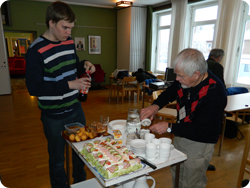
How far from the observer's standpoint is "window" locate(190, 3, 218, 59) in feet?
18.4

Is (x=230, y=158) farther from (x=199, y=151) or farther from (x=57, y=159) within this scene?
(x=57, y=159)

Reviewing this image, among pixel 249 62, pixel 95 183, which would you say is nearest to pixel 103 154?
pixel 95 183

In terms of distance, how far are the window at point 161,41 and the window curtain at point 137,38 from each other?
475mm

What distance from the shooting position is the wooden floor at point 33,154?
2289mm

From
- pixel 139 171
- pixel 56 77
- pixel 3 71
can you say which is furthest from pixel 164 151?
pixel 3 71

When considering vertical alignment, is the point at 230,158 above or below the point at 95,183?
below

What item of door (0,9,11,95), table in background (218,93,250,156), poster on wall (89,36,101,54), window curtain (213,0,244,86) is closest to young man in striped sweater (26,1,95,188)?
table in background (218,93,250,156)

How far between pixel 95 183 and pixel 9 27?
22.7ft

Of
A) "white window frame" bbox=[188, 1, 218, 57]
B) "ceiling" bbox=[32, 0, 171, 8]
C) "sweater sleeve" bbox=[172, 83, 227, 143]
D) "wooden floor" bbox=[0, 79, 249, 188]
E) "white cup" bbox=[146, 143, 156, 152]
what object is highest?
"ceiling" bbox=[32, 0, 171, 8]

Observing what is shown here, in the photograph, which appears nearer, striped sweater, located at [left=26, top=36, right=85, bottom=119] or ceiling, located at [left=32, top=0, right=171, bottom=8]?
striped sweater, located at [left=26, top=36, right=85, bottom=119]

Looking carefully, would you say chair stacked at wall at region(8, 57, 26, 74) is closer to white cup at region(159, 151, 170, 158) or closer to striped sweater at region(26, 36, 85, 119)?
striped sweater at region(26, 36, 85, 119)

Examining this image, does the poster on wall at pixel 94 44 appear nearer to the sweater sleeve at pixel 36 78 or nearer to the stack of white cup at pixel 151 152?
the sweater sleeve at pixel 36 78

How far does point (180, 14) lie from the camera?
6.07m

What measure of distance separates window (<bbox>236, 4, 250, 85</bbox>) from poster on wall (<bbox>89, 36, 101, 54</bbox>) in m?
5.30
